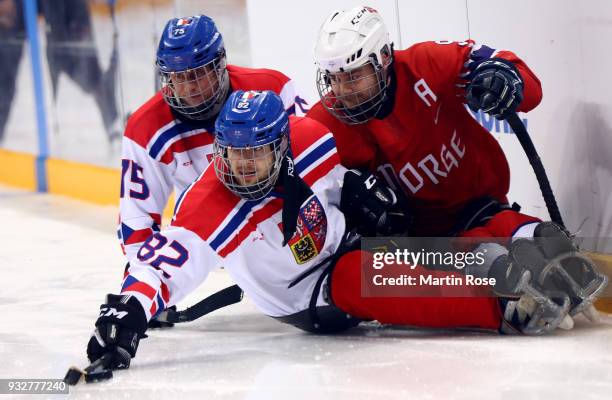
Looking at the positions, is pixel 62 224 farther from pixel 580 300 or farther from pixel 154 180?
pixel 580 300

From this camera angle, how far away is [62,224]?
5938mm

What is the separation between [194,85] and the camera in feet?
11.4

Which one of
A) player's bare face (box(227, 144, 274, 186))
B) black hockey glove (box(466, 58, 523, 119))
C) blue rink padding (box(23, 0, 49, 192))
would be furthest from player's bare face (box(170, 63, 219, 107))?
blue rink padding (box(23, 0, 49, 192))

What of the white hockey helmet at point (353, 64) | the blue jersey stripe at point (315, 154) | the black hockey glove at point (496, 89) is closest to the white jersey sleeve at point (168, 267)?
the blue jersey stripe at point (315, 154)

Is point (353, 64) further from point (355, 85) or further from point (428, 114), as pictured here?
point (428, 114)

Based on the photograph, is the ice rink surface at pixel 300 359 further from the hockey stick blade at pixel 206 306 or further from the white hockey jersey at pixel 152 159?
the white hockey jersey at pixel 152 159

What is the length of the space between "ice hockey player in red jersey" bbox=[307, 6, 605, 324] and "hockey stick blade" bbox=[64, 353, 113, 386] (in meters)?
0.96

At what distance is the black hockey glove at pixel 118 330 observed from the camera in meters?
2.89

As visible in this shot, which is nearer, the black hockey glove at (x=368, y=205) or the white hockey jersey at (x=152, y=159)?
the black hockey glove at (x=368, y=205)

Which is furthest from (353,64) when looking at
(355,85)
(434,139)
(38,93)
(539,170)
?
(38,93)

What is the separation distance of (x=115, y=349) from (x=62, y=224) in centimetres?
311

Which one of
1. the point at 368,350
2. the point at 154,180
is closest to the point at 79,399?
the point at 368,350

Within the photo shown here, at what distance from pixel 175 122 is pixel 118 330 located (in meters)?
0.91

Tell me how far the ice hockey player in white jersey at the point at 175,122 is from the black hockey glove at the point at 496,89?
2.53 feet
